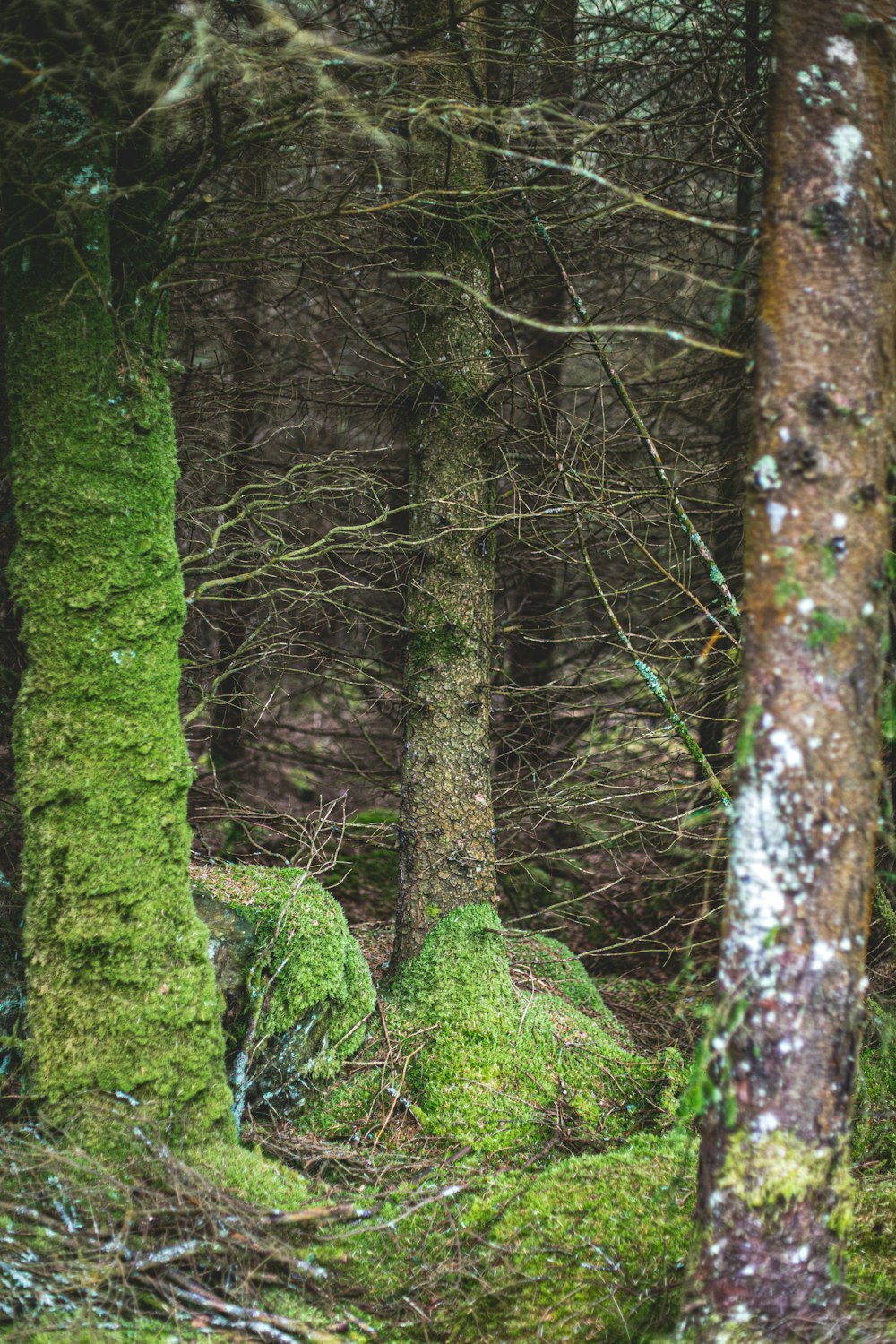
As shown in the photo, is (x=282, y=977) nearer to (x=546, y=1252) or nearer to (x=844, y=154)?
(x=546, y=1252)

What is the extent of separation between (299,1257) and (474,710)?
3.20 m

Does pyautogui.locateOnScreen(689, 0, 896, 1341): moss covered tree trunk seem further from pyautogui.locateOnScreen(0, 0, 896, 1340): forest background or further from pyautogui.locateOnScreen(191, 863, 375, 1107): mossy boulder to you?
pyautogui.locateOnScreen(191, 863, 375, 1107): mossy boulder

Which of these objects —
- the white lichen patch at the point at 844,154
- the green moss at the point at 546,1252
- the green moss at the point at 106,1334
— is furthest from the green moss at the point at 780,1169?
the white lichen patch at the point at 844,154

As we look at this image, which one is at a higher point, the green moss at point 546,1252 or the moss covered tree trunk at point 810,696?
the moss covered tree trunk at point 810,696

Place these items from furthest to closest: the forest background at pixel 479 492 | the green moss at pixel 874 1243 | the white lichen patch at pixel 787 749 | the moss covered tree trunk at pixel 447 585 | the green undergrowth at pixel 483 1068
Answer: the moss covered tree trunk at pixel 447 585
the green undergrowth at pixel 483 1068
the forest background at pixel 479 492
the green moss at pixel 874 1243
the white lichen patch at pixel 787 749

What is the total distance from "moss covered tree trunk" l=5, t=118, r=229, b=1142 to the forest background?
0.83ft

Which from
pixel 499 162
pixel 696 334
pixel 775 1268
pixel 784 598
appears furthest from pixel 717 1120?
pixel 696 334

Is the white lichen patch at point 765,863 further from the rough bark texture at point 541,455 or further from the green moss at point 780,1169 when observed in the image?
the rough bark texture at point 541,455

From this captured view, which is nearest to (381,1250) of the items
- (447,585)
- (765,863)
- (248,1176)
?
(248,1176)

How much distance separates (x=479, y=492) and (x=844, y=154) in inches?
135

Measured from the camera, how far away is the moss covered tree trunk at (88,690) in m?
3.28

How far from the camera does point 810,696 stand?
2.36m

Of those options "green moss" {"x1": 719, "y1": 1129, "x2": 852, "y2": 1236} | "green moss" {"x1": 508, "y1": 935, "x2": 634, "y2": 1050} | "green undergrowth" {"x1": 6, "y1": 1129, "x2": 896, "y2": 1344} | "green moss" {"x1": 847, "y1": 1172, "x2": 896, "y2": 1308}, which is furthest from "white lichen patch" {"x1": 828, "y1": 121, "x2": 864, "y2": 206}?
"green moss" {"x1": 508, "y1": 935, "x2": 634, "y2": 1050}

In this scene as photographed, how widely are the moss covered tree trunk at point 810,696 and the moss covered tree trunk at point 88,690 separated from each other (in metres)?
2.25
